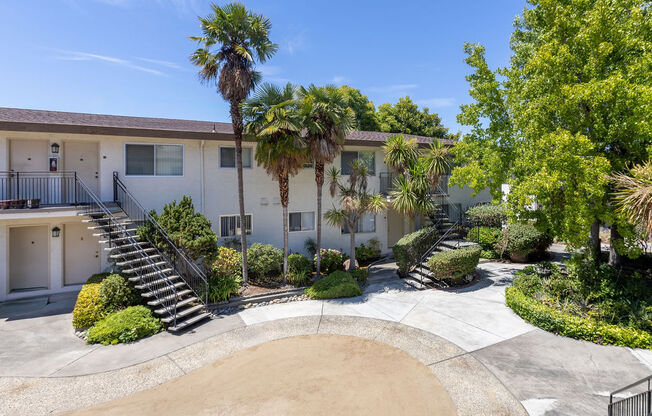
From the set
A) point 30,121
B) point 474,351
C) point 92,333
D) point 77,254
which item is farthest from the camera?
point 77,254

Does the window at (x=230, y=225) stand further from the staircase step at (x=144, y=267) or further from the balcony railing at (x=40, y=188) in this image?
the balcony railing at (x=40, y=188)

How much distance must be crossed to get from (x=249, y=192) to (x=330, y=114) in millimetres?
5385

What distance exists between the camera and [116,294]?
32.1 feet

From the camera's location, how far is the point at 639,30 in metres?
9.32

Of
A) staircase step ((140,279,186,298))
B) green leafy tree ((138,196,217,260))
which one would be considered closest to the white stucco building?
green leafy tree ((138,196,217,260))

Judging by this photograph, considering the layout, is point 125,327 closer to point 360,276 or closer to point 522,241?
point 360,276

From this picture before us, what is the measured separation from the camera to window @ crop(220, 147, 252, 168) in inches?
560

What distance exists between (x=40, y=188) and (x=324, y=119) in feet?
36.5

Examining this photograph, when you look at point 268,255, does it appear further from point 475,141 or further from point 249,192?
point 475,141

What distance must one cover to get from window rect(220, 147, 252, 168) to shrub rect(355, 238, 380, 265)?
23.0ft

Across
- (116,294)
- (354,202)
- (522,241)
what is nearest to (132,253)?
(116,294)

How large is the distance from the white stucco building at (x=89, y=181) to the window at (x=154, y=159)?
1.4 inches

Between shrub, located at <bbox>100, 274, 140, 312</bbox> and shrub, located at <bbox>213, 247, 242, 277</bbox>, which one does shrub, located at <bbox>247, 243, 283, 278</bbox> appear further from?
shrub, located at <bbox>100, 274, 140, 312</bbox>

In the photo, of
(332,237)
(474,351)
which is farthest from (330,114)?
(474,351)
